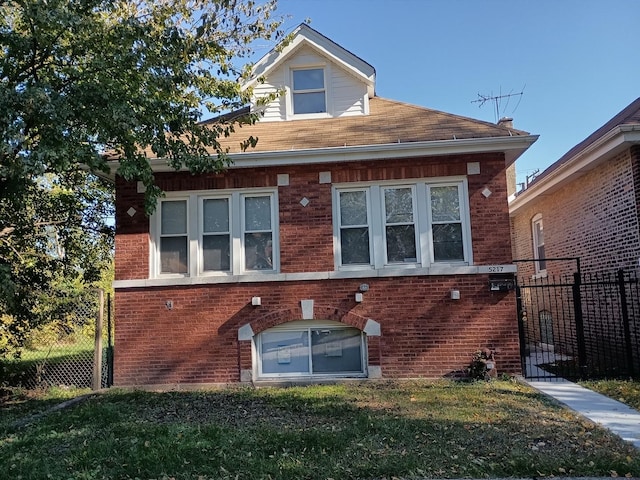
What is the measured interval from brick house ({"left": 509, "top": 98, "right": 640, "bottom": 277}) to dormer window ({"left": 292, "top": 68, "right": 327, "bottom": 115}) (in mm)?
5317

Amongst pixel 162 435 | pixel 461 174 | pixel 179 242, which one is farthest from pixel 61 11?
pixel 461 174

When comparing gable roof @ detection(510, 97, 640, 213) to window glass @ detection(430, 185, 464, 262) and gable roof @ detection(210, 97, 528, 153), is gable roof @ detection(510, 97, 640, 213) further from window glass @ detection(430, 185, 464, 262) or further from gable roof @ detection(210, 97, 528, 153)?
window glass @ detection(430, 185, 464, 262)

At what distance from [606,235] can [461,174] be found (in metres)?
3.77

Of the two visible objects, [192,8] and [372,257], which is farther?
[192,8]

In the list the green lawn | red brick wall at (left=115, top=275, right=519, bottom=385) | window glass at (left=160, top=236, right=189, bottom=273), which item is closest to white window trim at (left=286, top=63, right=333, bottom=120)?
window glass at (left=160, top=236, right=189, bottom=273)

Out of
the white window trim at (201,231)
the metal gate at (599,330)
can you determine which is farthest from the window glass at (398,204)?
the metal gate at (599,330)

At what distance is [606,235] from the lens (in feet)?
32.2

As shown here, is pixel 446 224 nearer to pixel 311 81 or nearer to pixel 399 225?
pixel 399 225

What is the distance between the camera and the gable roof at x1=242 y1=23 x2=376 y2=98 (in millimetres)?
9914

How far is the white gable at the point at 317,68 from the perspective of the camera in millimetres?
9945

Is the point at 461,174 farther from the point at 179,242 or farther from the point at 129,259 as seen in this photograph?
the point at 129,259

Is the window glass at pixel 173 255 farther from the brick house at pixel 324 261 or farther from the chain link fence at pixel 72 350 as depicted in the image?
the chain link fence at pixel 72 350

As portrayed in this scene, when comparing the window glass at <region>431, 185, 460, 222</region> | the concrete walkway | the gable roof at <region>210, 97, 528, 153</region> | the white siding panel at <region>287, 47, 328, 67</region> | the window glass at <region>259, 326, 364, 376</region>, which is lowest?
the concrete walkway

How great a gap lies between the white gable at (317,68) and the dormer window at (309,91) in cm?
5
